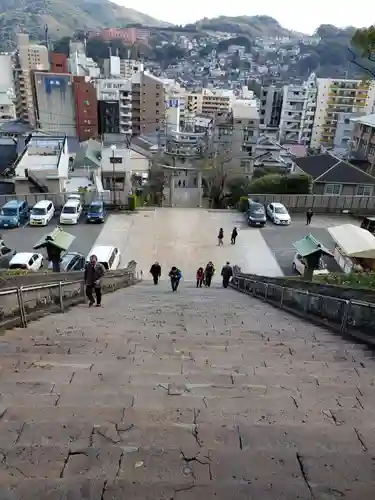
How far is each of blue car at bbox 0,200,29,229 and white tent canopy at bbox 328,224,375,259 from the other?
1581cm

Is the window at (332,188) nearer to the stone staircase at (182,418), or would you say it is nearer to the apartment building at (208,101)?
the stone staircase at (182,418)

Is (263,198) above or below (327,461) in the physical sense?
below

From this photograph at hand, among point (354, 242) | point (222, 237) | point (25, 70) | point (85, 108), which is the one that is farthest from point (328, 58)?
point (354, 242)

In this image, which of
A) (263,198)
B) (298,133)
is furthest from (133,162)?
(298,133)

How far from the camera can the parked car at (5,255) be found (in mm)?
17114

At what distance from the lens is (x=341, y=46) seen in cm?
13762

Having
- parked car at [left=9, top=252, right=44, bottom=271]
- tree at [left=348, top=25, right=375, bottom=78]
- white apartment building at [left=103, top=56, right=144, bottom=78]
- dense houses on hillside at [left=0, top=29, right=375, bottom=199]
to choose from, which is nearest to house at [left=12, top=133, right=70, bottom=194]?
dense houses on hillside at [left=0, top=29, right=375, bottom=199]

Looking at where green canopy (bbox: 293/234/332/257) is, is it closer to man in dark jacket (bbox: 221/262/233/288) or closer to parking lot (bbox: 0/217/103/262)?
man in dark jacket (bbox: 221/262/233/288)

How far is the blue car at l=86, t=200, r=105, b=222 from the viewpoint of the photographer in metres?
22.4

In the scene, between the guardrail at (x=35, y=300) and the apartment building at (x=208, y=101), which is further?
the apartment building at (x=208, y=101)

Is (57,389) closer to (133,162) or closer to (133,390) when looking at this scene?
(133,390)

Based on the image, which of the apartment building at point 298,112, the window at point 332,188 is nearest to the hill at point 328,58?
the apartment building at point 298,112

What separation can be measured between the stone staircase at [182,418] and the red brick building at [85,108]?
188ft

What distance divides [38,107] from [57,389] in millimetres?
64712
